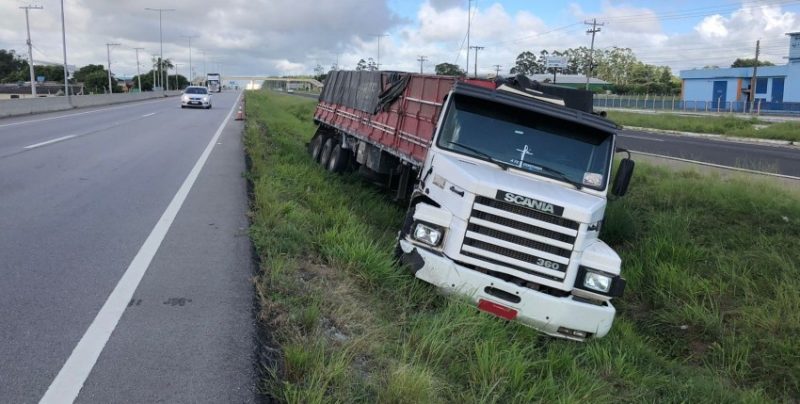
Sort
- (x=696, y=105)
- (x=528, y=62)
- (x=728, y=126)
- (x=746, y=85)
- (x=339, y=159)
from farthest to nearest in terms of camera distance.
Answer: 1. (x=528, y=62)
2. (x=746, y=85)
3. (x=696, y=105)
4. (x=728, y=126)
5. (x=339, y=159)

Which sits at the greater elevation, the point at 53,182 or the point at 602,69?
the point at 602,69

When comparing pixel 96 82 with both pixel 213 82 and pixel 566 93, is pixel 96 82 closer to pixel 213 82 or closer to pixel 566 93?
pixel 213 82

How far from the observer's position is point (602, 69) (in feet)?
387

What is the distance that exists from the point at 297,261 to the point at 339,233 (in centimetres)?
115

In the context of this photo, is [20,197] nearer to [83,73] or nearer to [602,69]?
[602,69]

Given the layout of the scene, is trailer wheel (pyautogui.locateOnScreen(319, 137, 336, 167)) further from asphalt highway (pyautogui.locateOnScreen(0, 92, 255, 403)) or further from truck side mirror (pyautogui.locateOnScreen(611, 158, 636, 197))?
truck side mirror (pyautogui.locateOnScreen(611, 158, 636, 197))

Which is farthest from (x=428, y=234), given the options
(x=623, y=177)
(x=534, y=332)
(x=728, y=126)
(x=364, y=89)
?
(x=728, y=126)

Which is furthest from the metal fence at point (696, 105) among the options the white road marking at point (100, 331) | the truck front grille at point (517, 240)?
the white road marking at point (100, 331)

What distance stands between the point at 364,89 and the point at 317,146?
351cm

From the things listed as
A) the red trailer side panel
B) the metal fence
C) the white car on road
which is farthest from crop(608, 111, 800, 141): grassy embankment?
the white car on road

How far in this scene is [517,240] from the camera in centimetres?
574

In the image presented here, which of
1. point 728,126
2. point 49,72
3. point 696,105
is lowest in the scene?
point 728,126

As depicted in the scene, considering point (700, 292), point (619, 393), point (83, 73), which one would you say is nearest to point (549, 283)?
point (619, 393)

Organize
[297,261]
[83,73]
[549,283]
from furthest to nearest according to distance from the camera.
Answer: [83,73] → [297,261] → [549,283]
